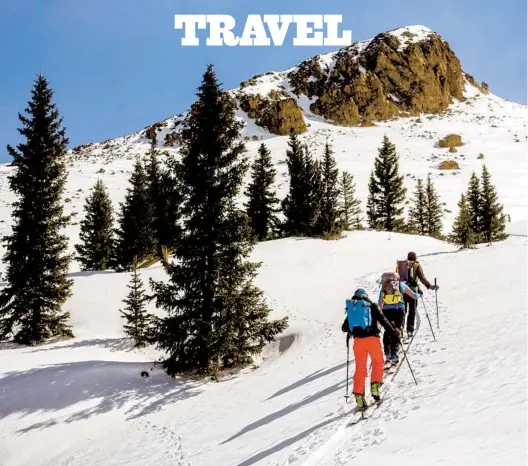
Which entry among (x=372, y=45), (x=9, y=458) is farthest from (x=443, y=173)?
(x=372, y=45)

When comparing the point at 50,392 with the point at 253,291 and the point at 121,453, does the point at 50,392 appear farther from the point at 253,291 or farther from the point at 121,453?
the point at 253,291

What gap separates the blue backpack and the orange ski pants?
0.96ft

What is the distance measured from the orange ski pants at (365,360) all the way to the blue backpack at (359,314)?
0.29 metres

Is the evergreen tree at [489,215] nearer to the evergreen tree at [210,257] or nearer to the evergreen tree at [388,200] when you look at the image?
the evergreen tree at [388,200]

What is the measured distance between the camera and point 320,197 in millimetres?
41000

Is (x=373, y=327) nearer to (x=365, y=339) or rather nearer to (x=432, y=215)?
(x=365, y=339)

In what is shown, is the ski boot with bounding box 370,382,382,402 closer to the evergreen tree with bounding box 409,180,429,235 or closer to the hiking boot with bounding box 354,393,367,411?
the hiking boot with bounding box 354,393,367,411

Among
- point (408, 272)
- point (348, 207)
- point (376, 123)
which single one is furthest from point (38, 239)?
point (376, 123)

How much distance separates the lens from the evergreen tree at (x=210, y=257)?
14.6 metres

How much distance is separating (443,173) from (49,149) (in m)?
63.0

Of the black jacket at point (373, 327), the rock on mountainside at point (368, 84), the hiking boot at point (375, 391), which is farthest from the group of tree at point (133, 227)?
the rock on mountainside at point (368, 84)

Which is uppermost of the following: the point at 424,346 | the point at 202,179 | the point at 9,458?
the point at 202,179

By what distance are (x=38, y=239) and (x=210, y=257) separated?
1095 cm

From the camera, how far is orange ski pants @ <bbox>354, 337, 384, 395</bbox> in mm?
7621
